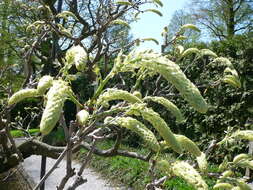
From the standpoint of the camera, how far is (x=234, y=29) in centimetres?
1953

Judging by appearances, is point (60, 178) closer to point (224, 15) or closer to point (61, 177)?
point (61, 177)

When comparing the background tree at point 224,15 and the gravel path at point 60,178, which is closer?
the gravel path at point 60,178

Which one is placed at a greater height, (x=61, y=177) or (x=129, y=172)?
(x=129, y=172)

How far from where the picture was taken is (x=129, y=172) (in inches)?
265

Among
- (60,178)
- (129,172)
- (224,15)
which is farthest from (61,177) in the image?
(224,15)

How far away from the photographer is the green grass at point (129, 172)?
5733 millimetres

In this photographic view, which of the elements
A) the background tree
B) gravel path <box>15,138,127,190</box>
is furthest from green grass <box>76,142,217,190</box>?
the background tree

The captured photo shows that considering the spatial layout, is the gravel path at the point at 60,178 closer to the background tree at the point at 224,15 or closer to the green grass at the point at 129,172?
the green grass at the point at 129,172

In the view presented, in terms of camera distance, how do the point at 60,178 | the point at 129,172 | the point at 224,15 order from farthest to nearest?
the point at 224,15
the point at 60,178
the point at 129,172

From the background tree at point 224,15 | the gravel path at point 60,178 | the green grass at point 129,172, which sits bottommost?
the gravel path at point 60,178

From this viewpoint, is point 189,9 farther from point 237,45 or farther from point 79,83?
point 237,45

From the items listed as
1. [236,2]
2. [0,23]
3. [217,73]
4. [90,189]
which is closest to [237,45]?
[217,73]

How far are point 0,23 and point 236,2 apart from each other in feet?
41.1

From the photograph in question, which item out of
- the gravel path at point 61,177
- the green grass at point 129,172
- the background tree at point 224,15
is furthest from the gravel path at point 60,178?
the background tree at point 224,15
